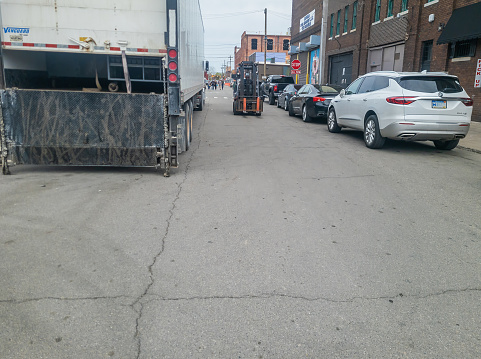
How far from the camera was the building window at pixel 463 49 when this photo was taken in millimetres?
16834

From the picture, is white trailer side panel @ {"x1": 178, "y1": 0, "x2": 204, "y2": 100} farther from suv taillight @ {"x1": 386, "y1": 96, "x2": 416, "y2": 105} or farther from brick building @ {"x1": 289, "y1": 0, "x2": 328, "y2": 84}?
brick building @ {"x1": 289, "y1": 0, "x2": 328, "y2": 84}

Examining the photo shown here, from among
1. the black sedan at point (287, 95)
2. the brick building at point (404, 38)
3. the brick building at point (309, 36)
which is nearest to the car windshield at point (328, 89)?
the brick building at point (404, 38)

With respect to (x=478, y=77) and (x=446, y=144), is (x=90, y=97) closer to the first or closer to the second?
(x=446, y=144)

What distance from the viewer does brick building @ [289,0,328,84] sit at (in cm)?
3588

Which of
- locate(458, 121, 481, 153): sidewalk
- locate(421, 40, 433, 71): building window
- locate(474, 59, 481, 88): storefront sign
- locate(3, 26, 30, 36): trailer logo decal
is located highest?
locate(421, 40, 433, 71): building window

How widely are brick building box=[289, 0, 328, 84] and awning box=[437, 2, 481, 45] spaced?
17.7 m

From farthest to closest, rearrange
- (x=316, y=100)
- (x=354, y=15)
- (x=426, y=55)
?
1. (x=354, y=15)
2. (x=426, y=55)
3. (x=316, y=100)

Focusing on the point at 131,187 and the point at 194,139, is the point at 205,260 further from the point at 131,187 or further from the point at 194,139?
the point at 194,139

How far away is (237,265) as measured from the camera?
405 cm

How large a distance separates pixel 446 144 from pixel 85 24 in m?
8.67

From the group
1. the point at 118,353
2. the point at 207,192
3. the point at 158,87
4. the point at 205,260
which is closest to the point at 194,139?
the point at 158,87

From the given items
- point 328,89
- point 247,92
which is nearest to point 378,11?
point 247,92

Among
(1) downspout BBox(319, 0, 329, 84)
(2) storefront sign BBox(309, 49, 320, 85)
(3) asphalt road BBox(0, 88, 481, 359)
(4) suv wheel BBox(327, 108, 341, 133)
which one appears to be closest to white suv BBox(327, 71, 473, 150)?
(3) asphalt road BBox(0, 88, 481, 359)

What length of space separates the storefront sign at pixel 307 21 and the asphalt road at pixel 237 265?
A: 112ft
